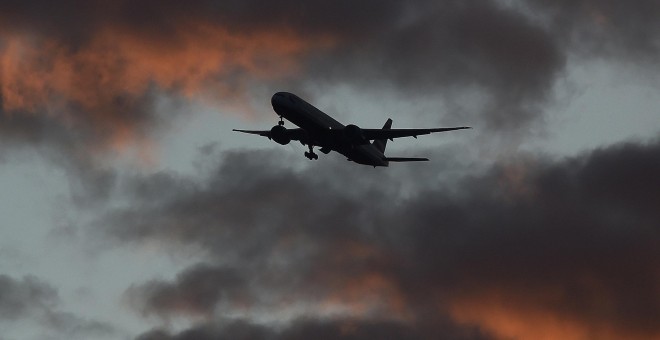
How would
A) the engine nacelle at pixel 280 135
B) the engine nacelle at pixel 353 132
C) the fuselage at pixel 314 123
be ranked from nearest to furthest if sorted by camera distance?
1. the fuselage at pixel 314 123
2. the engine nacelle at pixel 353 132
3. the engine nacelle at pixel 280 135

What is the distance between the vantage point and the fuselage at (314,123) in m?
140

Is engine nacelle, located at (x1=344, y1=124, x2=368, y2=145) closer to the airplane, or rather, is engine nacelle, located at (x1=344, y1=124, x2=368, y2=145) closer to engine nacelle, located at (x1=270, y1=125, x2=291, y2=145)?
the airplane

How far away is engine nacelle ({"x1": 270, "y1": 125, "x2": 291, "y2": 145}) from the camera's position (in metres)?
149

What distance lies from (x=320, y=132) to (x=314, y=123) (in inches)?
79.8

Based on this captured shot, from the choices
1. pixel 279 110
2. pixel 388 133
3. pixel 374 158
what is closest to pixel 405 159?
pixel 374 158

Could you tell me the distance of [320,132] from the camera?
14350 centimetres

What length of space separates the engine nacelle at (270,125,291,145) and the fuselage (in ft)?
10.8

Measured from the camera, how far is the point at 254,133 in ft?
→ 527

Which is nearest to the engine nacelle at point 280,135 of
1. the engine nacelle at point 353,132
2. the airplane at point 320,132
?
the airplane at point 320,132

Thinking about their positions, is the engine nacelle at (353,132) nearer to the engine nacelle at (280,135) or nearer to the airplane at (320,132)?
the airplane at (320,132)

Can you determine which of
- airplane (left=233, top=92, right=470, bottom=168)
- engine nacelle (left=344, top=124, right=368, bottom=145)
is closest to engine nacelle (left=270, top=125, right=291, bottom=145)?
airplane (left=233, top=92, right=470, bottom=168)

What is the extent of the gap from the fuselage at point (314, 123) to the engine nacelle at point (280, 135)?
329 cm

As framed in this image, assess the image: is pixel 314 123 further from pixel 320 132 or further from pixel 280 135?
pixel 280 135

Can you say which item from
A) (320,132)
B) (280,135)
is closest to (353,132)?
(320,132)
